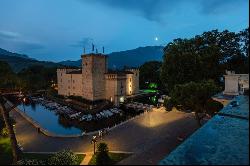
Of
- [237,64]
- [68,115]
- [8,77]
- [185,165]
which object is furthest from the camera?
[68,115]

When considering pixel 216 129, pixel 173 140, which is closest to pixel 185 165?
pixel 216 129

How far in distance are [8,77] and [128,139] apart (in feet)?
51.0

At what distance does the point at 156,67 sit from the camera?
9212 centimetres

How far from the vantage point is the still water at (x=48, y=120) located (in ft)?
159

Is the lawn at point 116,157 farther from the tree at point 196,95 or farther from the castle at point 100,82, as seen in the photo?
the castle at point 100,82

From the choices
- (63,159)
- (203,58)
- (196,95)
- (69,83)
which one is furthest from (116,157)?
(69,83)

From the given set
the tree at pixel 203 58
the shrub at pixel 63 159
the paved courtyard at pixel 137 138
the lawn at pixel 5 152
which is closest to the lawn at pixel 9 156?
the lawn at pixel 5 152

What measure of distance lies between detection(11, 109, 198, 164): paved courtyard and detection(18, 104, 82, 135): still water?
30.2 feet

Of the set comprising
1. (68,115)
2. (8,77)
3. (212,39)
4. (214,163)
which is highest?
(212,39)

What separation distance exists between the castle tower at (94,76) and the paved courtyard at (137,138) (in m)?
26.6

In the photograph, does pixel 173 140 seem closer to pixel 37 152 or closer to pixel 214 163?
pixel 37 152

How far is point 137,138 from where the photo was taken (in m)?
30.2

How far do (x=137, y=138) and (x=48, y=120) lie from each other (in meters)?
33.4

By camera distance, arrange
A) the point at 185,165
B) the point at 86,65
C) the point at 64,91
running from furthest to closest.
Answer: the point at 64,91, the point at 86,65, the point at 185,165
